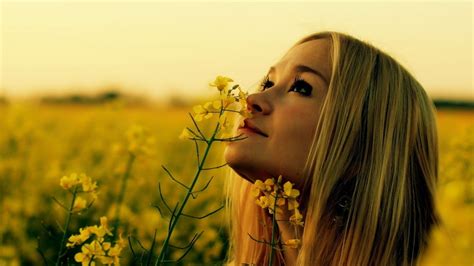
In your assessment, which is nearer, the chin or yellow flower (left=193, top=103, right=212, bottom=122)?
yellow flower (left=193, top=103, right=212, bottom=122)

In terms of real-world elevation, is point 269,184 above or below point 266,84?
below

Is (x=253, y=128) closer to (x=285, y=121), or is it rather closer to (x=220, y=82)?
(x=285, y=121)

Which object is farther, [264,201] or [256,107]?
[256,107]

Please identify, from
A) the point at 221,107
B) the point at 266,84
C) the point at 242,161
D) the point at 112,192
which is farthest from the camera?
the point at 112,192

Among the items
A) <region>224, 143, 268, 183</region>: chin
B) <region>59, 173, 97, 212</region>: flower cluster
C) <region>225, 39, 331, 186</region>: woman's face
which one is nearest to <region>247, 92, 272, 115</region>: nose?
<region>225, 39, 331, 186</region>: woman's face

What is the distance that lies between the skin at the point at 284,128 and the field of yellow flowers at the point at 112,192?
339mm

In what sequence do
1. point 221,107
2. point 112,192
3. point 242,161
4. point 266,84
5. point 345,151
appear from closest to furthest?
point 221,107 < point 242,161 < point 345,151 < point 266,84 < point 112,192

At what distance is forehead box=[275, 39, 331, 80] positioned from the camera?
2.19 metres

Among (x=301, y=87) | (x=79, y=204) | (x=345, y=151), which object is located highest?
(x=301, y=87)

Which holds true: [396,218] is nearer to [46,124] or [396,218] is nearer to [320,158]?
[320,158]

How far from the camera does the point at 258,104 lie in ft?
6.59

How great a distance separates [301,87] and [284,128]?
167mm

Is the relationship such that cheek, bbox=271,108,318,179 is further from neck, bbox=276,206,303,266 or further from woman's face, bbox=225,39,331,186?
neck, bbox=276,206,303,266

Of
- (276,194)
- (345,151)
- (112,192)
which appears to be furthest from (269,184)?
Result: (112,192)
